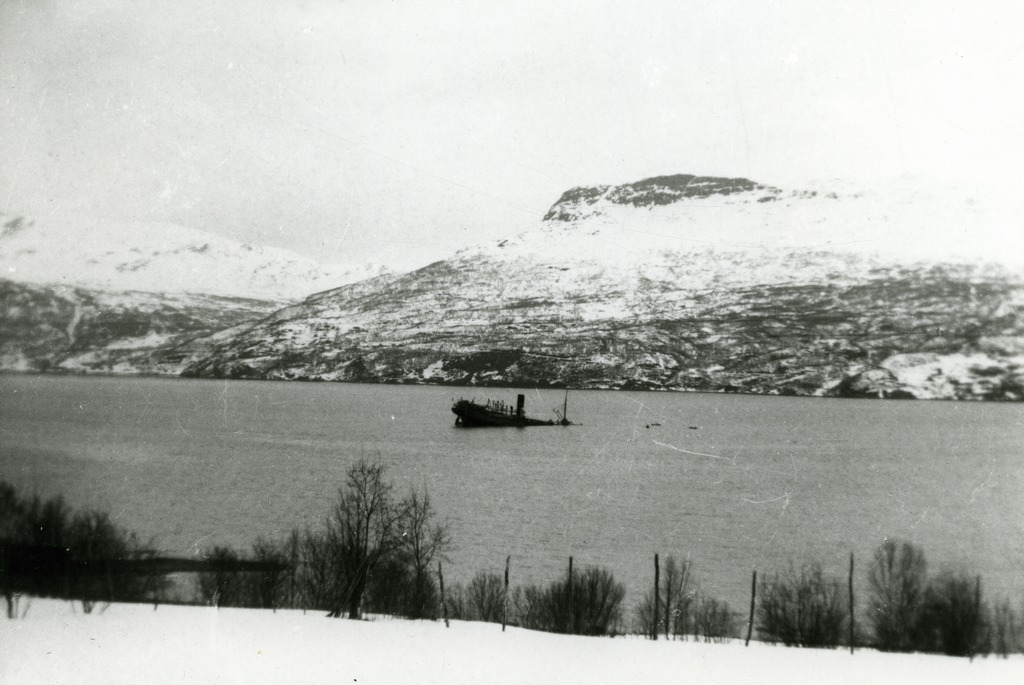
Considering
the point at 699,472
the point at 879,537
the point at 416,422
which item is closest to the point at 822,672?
the point at 879,537

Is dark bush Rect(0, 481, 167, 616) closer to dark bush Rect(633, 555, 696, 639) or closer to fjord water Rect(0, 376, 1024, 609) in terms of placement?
fjord water Rect(0, 376, 1024, 609)

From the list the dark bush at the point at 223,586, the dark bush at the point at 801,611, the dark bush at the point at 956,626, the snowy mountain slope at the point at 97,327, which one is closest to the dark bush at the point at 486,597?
the dark bush at the point at 223,586

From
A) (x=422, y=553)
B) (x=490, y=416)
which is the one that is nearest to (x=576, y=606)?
(x=422, y=553)

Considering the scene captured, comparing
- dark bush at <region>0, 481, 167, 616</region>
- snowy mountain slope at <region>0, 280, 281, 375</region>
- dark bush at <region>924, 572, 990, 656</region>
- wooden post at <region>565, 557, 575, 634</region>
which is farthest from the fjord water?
dark bush at <region>924, 572, 990, 656</region>

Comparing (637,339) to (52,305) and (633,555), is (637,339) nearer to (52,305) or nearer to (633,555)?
(52,305)

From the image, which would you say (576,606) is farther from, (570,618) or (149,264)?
(149,264)
